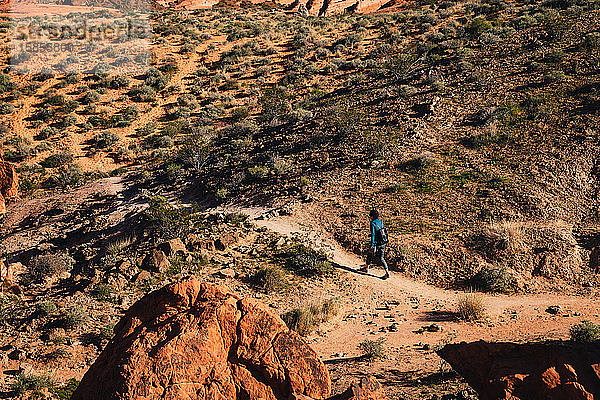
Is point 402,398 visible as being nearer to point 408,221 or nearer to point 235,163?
point 408,221

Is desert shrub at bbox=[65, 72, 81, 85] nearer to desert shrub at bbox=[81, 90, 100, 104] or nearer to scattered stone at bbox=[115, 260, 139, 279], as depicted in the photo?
desert shrub at bbox=[81, 90, 100, 104]

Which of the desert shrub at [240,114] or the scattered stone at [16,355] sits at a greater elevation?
the desert shrub at [240,114]

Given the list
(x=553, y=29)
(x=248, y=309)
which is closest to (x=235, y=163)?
(x=248, y=309)

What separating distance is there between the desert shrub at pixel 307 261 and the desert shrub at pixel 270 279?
0.57 meters

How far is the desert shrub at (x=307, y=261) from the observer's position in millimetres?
11891

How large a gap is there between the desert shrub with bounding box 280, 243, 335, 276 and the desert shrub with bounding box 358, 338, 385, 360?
3.53 m

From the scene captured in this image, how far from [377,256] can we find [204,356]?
8.60 meters

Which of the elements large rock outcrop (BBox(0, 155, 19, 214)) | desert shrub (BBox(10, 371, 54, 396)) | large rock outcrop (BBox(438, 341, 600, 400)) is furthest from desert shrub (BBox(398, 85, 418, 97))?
large rock outcrop (BBox(0, 155, 19, 214))

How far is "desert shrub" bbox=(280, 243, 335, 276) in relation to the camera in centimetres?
1189

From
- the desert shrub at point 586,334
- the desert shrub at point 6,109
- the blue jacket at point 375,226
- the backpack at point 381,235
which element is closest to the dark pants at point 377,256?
the backpack at point 381,235

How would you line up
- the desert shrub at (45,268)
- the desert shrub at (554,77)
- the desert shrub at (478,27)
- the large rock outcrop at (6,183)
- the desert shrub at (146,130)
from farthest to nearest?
the desert shrub at (478,27) → the desert shrub at (146,130) → the large rock outcrop at (6,183) → the desert shrub at (554,77) → the desert shrub at (45,268)

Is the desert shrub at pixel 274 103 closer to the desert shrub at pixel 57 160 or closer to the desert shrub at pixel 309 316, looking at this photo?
the desert shrub at pixel 57 160

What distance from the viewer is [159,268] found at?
12.1 m

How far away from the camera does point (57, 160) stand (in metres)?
24.0
